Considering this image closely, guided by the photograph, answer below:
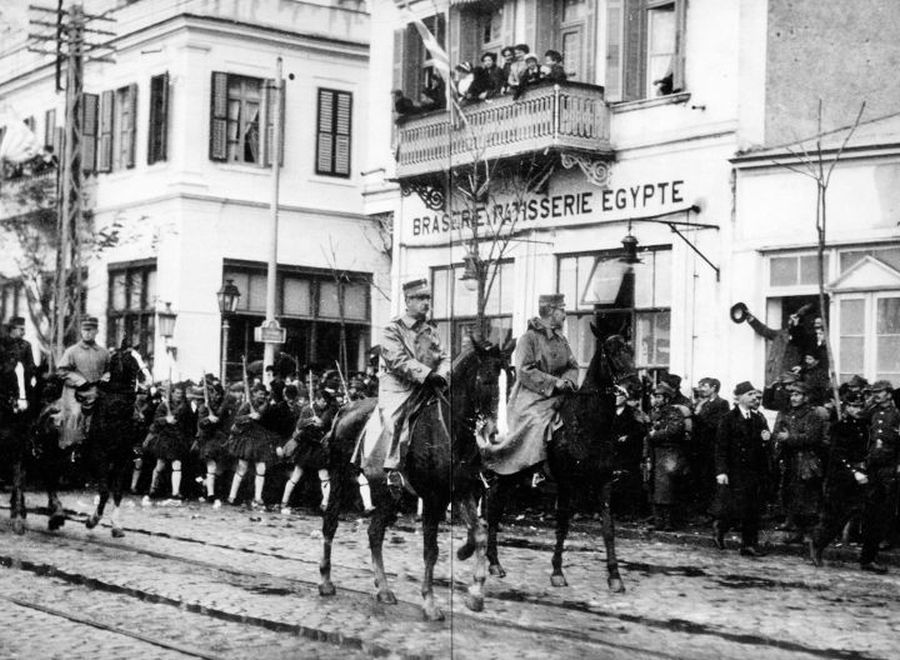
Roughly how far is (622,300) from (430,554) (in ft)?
42.1

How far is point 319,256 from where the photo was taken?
36.7m

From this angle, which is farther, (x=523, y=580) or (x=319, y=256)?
(x=319, y=256)

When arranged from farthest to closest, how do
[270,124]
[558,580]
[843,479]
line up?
1. [270,124]
2. [843,479]
3. [558,580]

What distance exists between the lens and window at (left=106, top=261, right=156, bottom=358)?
36375 mm

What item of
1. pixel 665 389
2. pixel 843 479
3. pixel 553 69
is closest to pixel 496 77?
pixel 553 69

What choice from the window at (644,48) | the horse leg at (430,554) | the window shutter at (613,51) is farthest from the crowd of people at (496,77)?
the horse leg at (430,554)

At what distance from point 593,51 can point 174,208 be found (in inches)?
529

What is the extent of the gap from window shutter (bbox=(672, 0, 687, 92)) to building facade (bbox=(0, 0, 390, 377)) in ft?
42.3

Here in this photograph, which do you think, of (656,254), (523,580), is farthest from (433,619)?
(656,254)

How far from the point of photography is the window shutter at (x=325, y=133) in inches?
1465

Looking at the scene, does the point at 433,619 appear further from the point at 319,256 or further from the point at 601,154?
the point at 319,256

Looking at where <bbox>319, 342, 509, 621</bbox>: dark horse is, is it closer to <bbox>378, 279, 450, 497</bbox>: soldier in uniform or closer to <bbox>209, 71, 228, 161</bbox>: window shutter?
<bbox>378, 279, 450, 497</bbox>: soldier in uniform

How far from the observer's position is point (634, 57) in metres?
24.3

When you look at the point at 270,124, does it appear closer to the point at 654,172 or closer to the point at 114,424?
the point at 654,172
